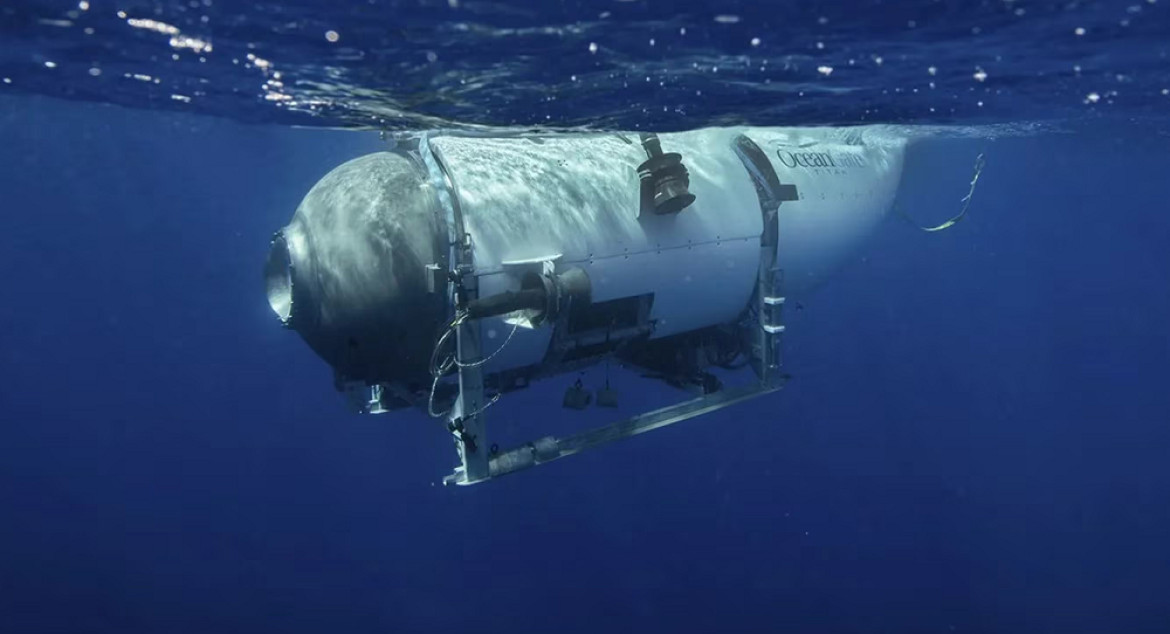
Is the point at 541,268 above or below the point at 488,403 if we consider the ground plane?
above

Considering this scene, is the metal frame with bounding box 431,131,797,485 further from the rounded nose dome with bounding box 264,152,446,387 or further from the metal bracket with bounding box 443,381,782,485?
the rounded nose dome with bounding box 264,152,446,387

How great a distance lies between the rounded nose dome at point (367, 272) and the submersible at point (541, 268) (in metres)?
0.01

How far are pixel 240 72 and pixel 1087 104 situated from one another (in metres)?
12.5

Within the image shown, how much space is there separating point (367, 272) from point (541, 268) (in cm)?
148

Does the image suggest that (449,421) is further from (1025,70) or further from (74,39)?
(1025,70)

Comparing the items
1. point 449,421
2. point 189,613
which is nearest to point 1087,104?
point 449,421

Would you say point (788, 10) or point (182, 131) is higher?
point (182, 131)

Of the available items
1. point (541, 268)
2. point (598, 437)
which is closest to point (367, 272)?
point (541, 268)

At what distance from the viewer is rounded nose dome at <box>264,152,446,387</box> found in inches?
214

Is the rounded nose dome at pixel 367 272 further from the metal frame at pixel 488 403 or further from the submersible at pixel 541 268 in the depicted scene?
the metal frame at pixel 488 403

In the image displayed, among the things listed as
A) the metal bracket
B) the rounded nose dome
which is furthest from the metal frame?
the rounded nose dome

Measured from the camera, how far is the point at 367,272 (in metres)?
5.41

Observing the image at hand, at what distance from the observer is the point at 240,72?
6988 millimetres

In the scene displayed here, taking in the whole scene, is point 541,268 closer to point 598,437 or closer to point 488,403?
point 488,403
